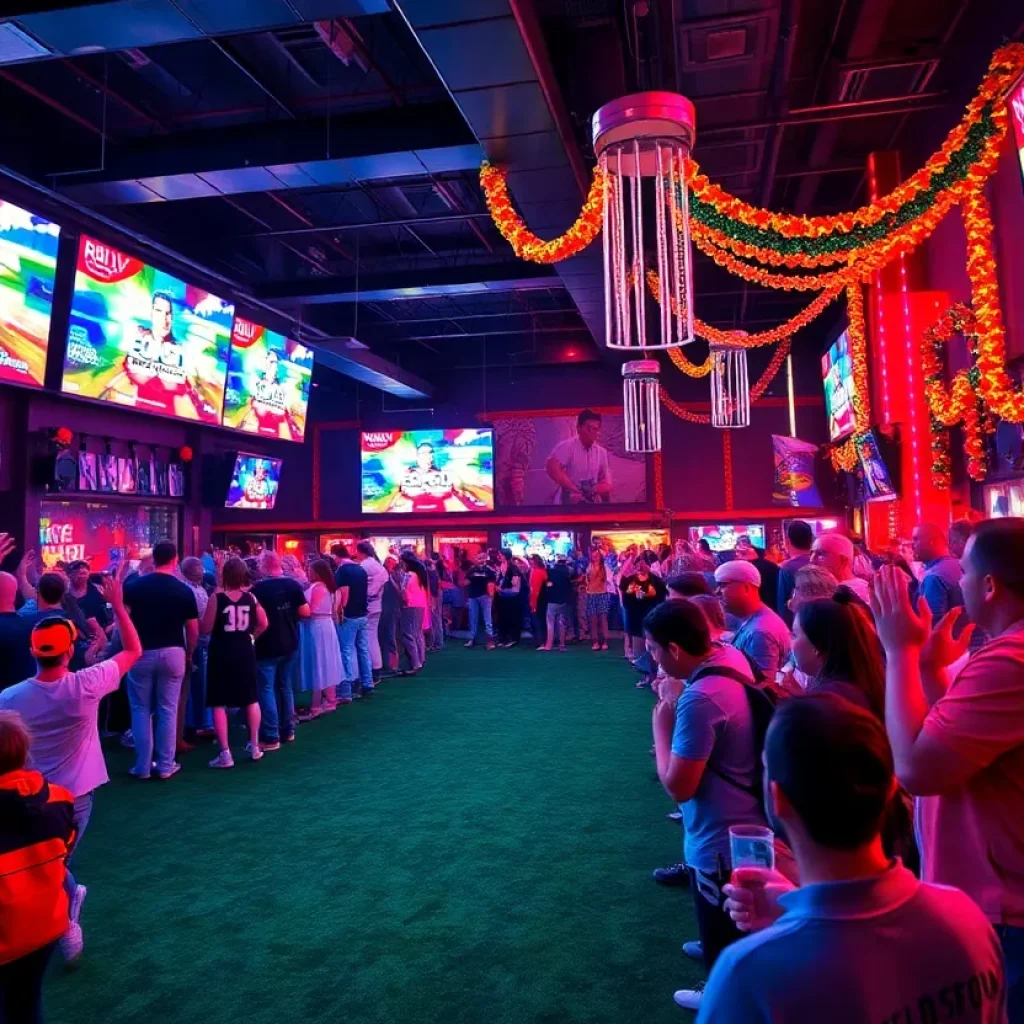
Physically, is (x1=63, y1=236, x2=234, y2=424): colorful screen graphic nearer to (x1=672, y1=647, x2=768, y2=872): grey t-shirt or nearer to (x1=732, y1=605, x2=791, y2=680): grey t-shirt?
(x1=732, y1=605, x2=791, y2=680): grey t-shirt

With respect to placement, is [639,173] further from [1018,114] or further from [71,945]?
[71,945]

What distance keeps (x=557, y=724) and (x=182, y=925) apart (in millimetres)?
4349

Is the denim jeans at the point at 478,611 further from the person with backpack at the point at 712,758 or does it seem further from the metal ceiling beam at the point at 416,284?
the person with backpack at the point at 712,758

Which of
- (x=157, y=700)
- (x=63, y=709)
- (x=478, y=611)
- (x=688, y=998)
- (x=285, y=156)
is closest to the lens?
(x=688, y=998)

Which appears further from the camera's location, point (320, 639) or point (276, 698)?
point (320, 639)

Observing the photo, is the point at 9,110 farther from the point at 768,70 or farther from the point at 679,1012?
the point at 679,1012

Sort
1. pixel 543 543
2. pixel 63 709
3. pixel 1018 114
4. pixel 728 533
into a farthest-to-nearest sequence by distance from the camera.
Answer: pixel 543 543, pixel 728 533, pixel 1018 114, pixel 63 709

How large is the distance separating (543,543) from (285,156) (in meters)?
11.2

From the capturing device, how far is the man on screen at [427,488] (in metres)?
18.3

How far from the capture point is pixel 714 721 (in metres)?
2.33

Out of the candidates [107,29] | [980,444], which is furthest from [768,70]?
[107,29]

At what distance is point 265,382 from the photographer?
13.4 metres

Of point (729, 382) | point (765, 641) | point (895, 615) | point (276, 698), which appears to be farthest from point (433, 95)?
point (895, 615)

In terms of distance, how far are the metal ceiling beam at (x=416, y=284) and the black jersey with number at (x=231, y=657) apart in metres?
7.60
